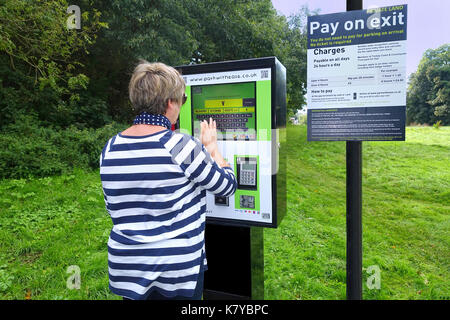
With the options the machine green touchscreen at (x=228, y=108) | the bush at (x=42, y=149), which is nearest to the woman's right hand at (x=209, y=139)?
the machine green touchscreen at (x=228, y=108)

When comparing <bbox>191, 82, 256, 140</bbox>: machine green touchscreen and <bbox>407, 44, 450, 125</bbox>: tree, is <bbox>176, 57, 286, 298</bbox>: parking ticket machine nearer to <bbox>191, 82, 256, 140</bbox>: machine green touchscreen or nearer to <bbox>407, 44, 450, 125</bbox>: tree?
<bbox>191, 82, 256, 140</bbox>: machine green touchscreen

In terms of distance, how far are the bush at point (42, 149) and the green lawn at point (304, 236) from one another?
411 mm

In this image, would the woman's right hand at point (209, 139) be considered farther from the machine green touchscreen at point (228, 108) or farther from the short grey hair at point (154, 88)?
the short grey hair at point (154, 88)

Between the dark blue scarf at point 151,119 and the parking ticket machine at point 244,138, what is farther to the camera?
the parking ticket machine at point 244,138

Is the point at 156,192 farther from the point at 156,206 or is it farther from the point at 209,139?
the point at 209,139

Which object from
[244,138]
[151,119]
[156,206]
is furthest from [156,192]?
[244,138]

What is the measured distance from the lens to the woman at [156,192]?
4.78 feet

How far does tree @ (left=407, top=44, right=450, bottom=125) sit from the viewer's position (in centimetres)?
663

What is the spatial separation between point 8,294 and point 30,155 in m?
4.11

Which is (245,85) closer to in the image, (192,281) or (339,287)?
(192,281)

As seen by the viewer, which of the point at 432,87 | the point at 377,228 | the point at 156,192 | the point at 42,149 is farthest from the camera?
the point at 432,87

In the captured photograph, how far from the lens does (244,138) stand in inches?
83.8

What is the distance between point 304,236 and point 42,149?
5858 millimetres

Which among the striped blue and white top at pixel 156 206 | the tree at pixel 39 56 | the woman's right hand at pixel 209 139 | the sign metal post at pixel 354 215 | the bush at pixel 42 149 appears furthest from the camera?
the bush at pixel 42 149
